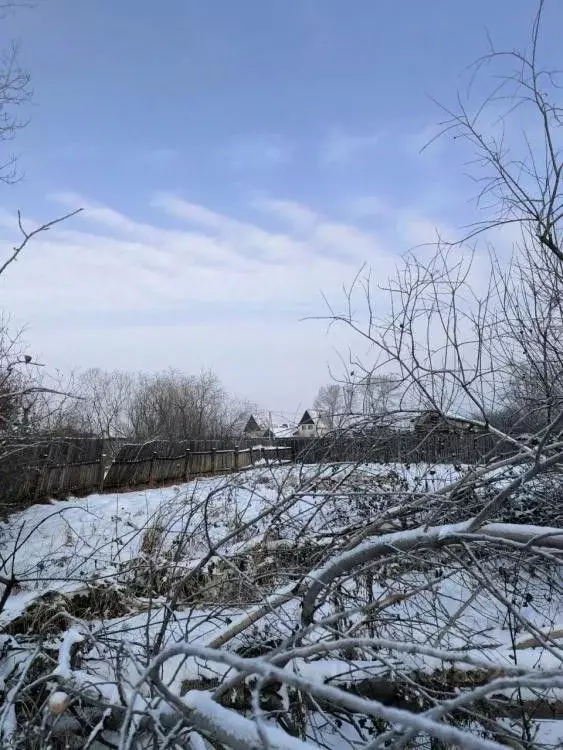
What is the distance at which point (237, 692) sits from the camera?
159 inches

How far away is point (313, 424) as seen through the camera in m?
4.40

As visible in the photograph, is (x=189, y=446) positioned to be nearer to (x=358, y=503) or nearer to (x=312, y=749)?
(x=358, y=503)

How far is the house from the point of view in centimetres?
425

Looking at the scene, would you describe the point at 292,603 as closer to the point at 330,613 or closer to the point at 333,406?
the point at 330,613

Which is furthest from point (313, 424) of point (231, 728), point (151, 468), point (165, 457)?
point (165, 457)

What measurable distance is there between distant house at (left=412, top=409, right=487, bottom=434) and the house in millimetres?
656

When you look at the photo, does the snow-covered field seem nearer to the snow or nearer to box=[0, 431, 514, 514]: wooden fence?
box=[0, 431, 514, 514]: wooden fence

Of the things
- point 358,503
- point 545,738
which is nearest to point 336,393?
point 358,503

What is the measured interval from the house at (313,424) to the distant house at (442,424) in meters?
0.66

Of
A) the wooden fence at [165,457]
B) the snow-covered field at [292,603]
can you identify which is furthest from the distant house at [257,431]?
the snow-covered field at [292,603]

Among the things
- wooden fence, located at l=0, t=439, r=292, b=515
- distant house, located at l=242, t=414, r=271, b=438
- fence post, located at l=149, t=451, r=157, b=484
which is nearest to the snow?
distant house, located at l=242, t=414, r=271, b=438

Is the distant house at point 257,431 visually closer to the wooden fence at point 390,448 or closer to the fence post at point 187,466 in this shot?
the wooden fence at point 390,448

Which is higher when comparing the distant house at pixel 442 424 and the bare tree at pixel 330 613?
the distant house at pixel 442 424

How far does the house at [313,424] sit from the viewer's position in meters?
4.25
